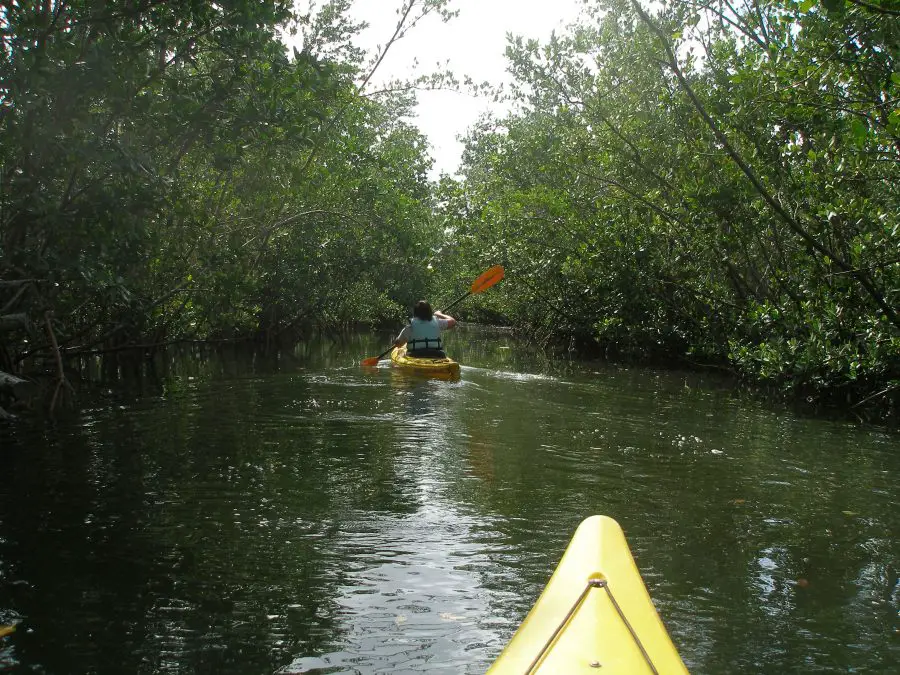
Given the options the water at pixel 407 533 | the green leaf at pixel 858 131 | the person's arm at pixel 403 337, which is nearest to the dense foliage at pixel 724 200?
the green leaf at pixel 858 131

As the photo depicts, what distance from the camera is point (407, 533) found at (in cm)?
471

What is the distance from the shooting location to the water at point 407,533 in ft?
10.6

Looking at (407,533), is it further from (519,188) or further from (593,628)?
(519,188)

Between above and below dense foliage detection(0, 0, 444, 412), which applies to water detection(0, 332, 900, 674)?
below

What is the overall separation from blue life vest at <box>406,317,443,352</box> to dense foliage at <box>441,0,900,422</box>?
14.6 ft

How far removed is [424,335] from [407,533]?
7.89 meters

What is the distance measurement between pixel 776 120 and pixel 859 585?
8020 mm

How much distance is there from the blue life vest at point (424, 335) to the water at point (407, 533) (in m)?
2.93

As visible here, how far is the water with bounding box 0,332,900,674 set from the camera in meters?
3.23

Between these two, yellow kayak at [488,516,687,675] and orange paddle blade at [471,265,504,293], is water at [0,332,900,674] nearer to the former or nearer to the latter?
yellow kayak at [488,516,687,675]

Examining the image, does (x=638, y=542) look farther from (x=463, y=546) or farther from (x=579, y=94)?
(x=579, y=94)

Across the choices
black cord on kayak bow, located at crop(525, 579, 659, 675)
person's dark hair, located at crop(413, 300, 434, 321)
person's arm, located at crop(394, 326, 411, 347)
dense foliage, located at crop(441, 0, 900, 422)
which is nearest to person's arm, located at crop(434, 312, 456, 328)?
person's dark hair, located at crop(413, 300, 434, 321)

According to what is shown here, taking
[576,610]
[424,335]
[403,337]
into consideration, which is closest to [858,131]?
[576,610]

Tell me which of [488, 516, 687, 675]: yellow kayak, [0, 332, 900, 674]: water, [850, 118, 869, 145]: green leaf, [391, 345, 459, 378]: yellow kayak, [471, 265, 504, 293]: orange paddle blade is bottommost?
[0, 332, 900, 674]: water
